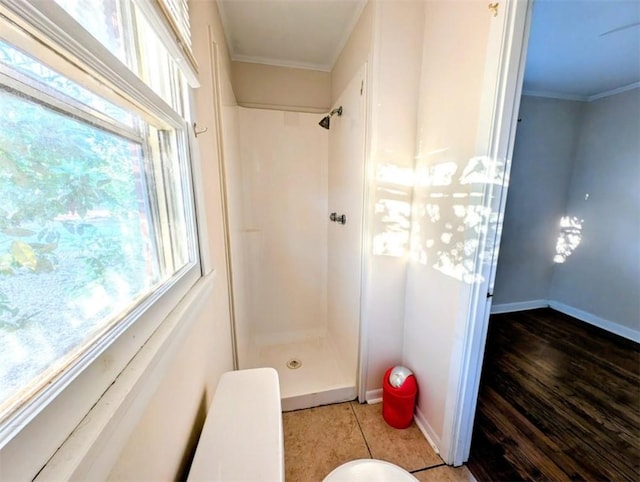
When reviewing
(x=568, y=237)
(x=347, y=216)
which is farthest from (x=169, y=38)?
(x=568, y=237)

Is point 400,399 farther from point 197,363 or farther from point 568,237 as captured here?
point 568,237

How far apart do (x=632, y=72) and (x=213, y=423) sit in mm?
3915

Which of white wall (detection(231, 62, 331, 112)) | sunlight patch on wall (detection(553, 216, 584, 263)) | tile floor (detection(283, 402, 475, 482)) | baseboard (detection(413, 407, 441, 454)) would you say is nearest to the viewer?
tile floor (detection(283, 402, 475, 482))

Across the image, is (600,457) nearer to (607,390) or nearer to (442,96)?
(607,390)

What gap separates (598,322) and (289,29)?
4.05 meters

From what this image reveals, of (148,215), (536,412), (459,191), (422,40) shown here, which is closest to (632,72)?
(422,40)

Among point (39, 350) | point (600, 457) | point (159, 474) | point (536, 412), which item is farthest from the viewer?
point (536, 412)

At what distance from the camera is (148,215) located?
0.68 metres

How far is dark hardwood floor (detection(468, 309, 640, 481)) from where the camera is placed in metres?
1.27

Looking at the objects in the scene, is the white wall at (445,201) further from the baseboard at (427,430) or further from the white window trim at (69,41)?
the white window trim at (69,41)

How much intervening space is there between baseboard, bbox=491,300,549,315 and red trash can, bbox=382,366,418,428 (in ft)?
6.95

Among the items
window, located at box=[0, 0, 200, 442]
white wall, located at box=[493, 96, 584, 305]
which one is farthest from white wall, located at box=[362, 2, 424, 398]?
white wall, located at box=[493, 96, 584, 305]

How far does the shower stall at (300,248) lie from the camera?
1689 mm

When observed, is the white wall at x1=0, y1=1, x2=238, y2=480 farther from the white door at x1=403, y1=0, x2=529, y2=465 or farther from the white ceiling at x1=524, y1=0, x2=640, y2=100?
the white ceiling at x1=524, y1=0, x2=640, y2=100
